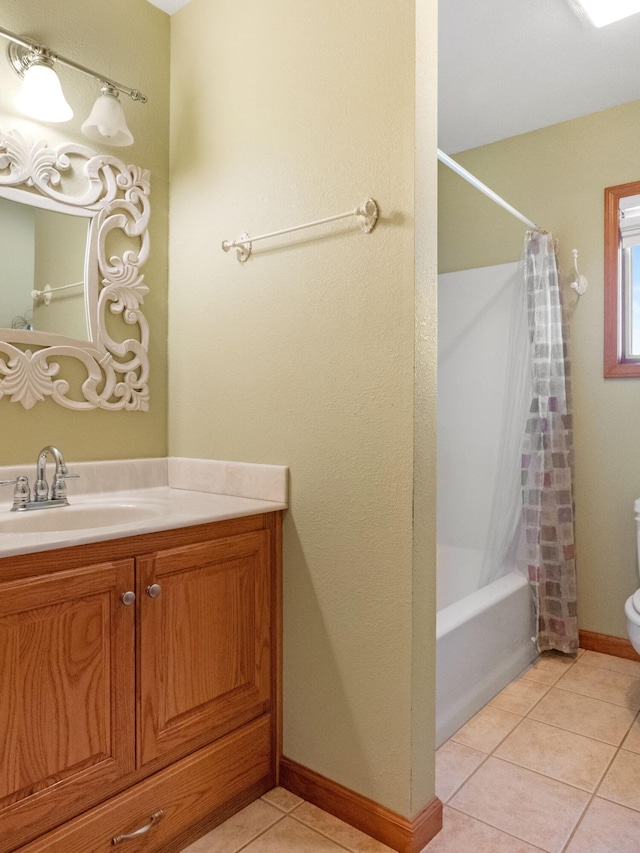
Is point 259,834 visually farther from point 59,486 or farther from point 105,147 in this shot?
point 105,147

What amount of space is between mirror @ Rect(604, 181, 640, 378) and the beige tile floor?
4.63 feet

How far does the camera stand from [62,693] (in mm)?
1274

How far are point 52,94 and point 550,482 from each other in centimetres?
233

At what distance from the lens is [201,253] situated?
6.72 feet

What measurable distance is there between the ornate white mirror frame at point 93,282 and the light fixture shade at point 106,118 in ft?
0.28

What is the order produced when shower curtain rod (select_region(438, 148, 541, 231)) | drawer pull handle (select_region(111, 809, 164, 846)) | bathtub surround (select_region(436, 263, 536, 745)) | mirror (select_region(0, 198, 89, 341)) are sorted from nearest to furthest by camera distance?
drawer pull handle (select_region(111, 809, 164, 846)) < mirror (select_region(0, 198, 89, 341)) < shower curtain rod (select_region(438, 148, 541, 231)) < bathtub surround (select_region(436, 263, 536, 745))

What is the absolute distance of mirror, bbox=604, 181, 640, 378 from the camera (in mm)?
2686

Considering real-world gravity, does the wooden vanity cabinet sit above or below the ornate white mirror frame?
below

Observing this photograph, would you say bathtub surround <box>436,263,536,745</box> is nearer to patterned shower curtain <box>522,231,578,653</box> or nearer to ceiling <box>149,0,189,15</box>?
patterned shower curtain <box>522,231,578,653</box>

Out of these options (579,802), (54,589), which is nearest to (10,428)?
(54,589)

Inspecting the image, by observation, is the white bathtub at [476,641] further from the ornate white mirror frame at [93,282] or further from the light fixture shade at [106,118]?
the light fixture shade at [106,118]

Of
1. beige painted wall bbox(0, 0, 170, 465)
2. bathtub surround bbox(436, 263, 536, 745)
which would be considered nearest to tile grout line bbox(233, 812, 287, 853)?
bathtub surround bbox(436, 263, 536, 745)

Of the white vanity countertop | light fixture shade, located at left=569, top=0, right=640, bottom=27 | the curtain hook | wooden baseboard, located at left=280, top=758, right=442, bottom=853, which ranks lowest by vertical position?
wooden baseboard, located at left=280, top=758, right=442, bottom=853

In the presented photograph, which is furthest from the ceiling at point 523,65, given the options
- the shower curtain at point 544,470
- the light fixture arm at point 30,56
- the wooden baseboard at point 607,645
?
the wooden baseboard at point 607,645
